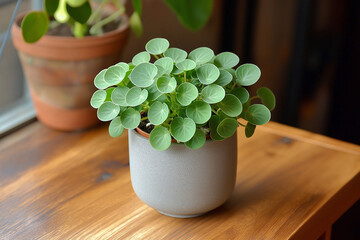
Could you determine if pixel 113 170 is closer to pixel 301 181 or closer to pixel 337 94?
pixel 301 181

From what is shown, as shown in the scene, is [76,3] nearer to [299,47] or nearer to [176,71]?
[176,71]

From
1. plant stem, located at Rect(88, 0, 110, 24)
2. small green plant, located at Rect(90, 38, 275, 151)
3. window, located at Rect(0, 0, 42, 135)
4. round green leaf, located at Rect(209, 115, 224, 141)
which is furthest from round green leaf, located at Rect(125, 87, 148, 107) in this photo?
window, located at Rect(0, 0, 42, 135)

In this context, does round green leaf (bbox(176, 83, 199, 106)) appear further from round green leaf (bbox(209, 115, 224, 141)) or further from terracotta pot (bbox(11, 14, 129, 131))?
terracotta pot (bbox(11, 14, 129, 131))

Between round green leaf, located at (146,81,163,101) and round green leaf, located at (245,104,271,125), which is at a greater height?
round green leaf, located at (146,81,163,101)

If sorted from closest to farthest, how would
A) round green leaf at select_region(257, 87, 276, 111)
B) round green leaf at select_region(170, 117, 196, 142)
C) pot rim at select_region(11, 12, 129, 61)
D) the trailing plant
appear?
the trailing plant < round green leaf at select_region(170, 117, 196, 142) < round green leaf at select_region(257, 87, 276, 111) < pot rim at select_region(11, 12, 129, 61)

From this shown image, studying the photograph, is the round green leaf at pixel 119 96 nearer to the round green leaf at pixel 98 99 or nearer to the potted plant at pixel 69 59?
the round green leaf at pixel 98 99

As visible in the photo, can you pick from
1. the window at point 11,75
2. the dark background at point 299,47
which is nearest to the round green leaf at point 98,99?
the window at point 11,75
